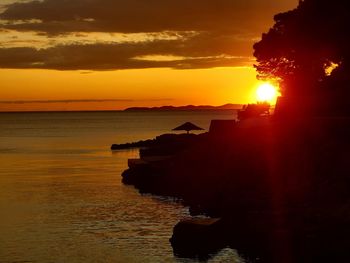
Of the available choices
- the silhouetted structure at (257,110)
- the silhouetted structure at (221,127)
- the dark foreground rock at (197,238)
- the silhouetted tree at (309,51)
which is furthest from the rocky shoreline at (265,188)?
the silhouetted structure at (257,110)

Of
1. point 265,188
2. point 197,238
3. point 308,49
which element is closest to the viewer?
point 197,238

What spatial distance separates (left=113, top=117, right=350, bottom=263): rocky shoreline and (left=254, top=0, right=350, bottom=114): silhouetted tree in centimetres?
702

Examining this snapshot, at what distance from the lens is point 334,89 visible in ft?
173

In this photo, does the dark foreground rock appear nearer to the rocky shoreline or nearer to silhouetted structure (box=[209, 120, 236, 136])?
the rocky shoreline

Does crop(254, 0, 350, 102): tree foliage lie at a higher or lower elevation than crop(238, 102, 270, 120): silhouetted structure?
higher

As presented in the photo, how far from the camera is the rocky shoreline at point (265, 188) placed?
95.8 ft

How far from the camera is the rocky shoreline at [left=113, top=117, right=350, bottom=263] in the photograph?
2920 cm

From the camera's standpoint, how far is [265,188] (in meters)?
39.0

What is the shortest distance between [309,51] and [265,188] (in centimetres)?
2312

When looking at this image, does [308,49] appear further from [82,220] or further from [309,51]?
[82,220]

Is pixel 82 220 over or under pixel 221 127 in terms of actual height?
under

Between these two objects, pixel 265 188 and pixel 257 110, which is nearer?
pixel 265 188

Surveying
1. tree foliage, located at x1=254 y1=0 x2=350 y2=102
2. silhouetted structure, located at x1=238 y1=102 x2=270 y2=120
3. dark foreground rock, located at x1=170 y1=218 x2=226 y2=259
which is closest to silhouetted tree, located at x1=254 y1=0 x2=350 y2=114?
tree foliage, located at x1=254 y1=0 x2=350 y2=102

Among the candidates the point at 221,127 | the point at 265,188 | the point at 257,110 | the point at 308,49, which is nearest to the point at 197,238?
the point at 265,188
